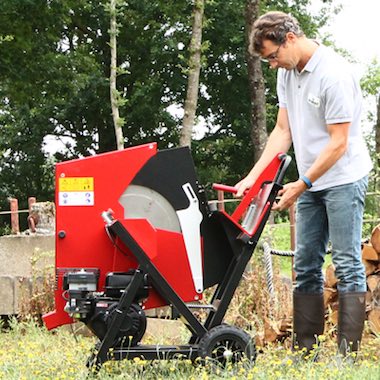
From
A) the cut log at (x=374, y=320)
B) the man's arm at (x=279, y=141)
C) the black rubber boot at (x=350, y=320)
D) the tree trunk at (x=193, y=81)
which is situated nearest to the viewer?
the black rubber boot at (x=350, y=320)

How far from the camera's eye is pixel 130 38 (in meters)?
22.5

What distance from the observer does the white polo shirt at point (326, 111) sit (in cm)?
392

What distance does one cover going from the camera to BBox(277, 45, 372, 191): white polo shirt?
12.8ft

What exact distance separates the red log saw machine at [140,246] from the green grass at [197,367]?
81mm

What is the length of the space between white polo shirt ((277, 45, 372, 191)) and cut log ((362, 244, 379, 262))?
139cm

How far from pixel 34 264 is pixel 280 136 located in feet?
9.66

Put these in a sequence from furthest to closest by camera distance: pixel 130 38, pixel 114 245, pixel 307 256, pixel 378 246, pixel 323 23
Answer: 1. pixel 323 23
2. pixel 130 38
3. pixel 378 246
4. pixel 307 256
5. pixel 114 245

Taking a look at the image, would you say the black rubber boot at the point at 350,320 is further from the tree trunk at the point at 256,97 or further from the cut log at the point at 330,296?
the tree trunk at the point at 256,97

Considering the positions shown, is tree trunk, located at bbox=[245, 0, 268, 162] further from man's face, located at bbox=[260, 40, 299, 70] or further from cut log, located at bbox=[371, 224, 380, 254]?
man's face, located at bbox=[260, 40, 299, 70]

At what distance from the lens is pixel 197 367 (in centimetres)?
394

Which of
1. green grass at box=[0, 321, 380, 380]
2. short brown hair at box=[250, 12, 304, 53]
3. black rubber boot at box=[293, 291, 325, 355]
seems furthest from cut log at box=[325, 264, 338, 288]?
short brown hair at box=[250, 12, 304, 53]

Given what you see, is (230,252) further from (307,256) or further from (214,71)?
(214,71)

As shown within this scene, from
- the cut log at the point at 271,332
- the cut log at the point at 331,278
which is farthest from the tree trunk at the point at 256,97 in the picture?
the cut log at the point at 271,332

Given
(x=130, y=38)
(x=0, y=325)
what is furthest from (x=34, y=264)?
(x=130, y=38)
